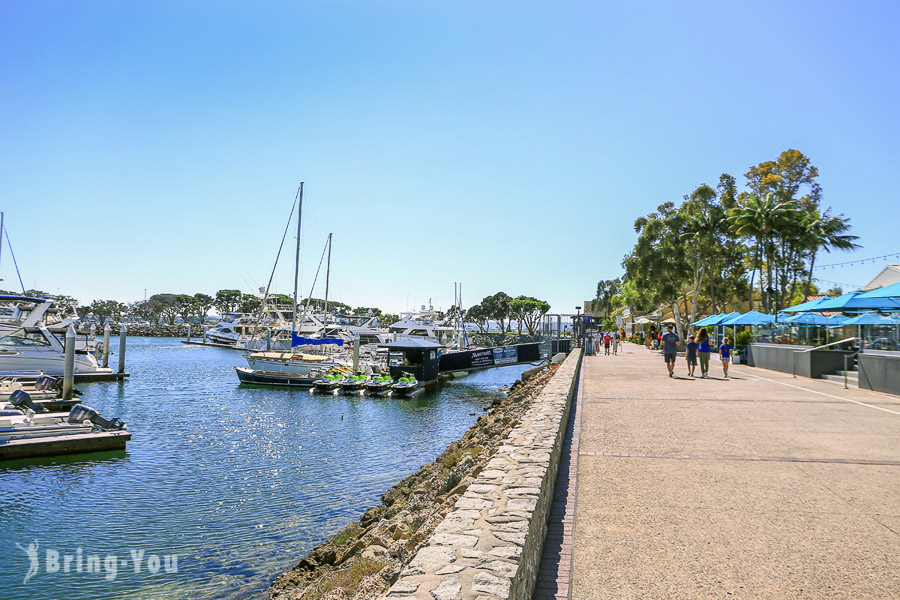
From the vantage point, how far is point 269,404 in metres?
27.0

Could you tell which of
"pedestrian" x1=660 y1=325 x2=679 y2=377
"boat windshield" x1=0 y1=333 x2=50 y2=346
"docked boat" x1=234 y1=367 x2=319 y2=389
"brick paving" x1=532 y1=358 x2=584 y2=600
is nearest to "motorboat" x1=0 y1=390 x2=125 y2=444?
"brick paving" x1=532 y1=358 x2=584 y2=600

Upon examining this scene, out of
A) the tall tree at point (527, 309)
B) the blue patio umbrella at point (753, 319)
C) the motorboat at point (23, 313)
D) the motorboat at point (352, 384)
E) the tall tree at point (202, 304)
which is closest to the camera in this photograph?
the blue patio umbrella at point (753, 319)

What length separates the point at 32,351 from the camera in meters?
27.8

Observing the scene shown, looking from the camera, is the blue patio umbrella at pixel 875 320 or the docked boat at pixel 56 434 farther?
the blue patio umbrella at pixel 875 320

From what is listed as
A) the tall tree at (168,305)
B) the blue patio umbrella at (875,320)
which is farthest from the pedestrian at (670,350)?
the tall tree at (168,305)

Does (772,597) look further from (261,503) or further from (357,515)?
(261,503)

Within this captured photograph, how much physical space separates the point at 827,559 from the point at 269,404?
82.7 ft

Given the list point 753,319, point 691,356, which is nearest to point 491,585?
point 691,356

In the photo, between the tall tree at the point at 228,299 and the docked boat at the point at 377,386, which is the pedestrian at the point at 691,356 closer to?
the docked boat at the point at 377,386

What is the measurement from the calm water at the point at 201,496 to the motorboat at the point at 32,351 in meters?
5.37

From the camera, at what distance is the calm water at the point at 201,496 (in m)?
8.68

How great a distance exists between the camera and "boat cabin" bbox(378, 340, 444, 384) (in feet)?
111

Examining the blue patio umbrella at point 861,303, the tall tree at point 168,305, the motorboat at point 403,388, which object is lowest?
the motorboat at point 403,388

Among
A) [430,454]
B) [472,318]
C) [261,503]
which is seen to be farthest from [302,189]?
[472,318]
